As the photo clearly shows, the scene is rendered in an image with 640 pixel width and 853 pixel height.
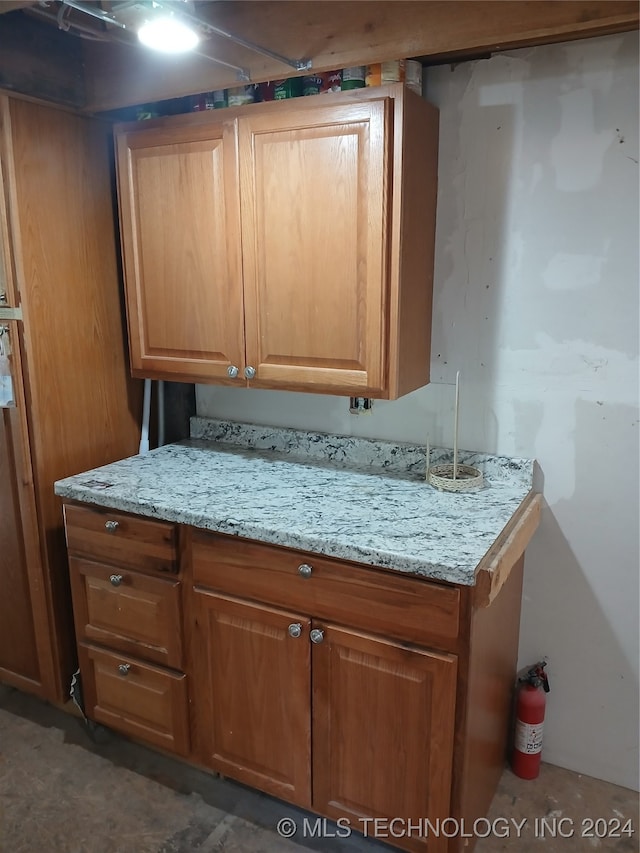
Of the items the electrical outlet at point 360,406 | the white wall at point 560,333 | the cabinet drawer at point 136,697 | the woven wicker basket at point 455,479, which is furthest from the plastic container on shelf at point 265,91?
the cabinet drawer at point 136,697

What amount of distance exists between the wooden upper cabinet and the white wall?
0.13 m

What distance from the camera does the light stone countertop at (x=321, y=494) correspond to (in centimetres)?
149

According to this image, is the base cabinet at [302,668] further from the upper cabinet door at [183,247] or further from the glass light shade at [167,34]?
the glass light shade at [167,34]

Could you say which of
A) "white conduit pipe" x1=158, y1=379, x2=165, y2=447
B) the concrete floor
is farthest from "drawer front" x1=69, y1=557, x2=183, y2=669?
"white conduit pipe" x1=158, y1=379, x2=165, y2=447

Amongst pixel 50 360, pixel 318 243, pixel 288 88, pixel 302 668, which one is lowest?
pixel 302 668

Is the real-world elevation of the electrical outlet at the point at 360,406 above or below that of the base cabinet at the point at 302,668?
above

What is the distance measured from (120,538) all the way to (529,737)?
1.36 metres

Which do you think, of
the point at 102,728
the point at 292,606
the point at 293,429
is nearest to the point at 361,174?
the point at 293,429

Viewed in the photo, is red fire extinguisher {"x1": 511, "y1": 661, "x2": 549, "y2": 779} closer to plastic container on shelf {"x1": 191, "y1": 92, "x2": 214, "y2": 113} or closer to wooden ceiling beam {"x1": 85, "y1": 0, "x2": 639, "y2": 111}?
wooden ceiling beam {"x1": 85, "y1": 0, "x2": 639, "y2": 111}

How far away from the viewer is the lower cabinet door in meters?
1.66

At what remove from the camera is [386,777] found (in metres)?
1.58

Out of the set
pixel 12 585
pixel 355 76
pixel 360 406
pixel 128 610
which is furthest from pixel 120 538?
pixel 355 76

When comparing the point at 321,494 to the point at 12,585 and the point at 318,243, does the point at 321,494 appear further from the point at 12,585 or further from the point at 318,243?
the point at 12,585

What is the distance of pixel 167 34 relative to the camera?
148cm
